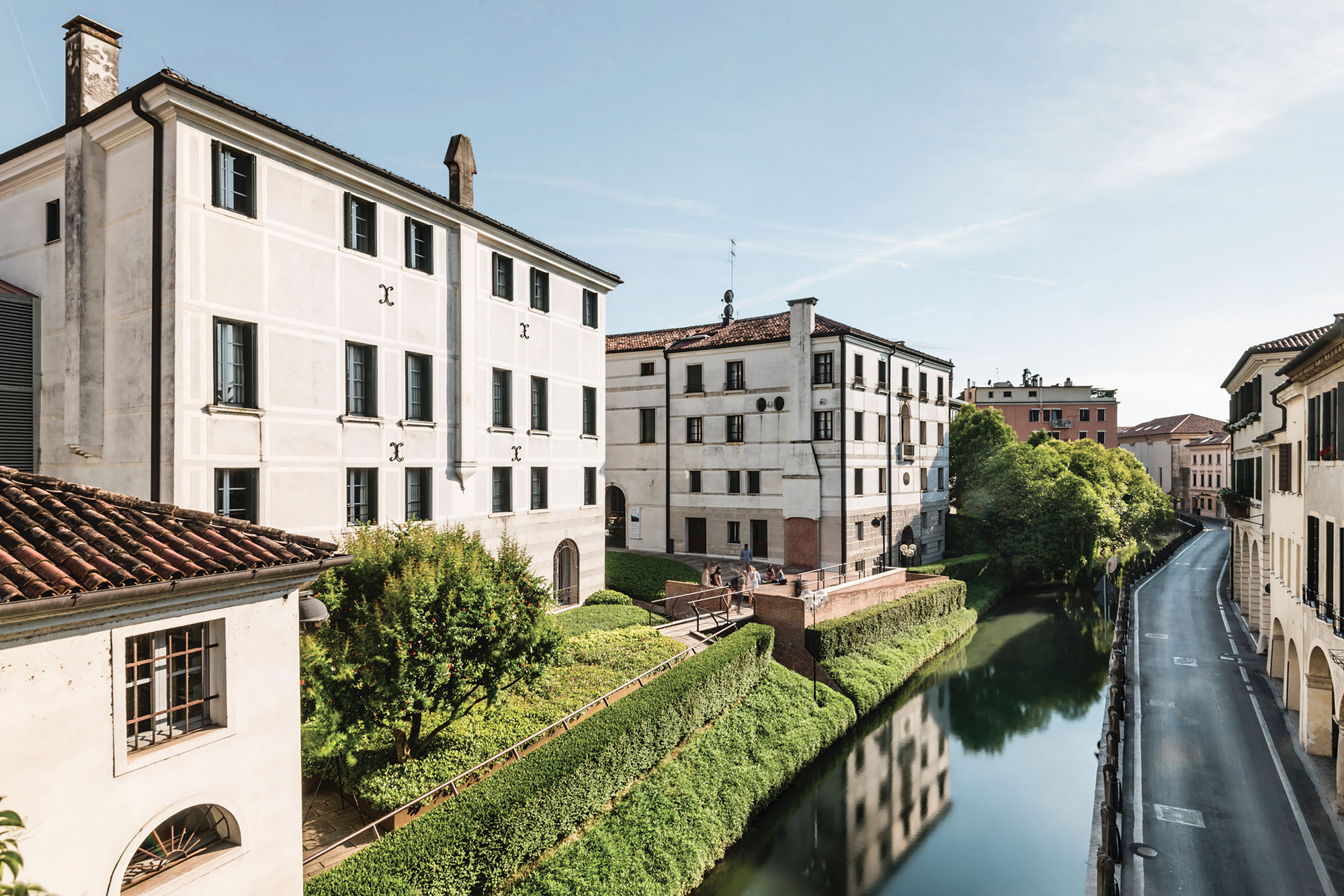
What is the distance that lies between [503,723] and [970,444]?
3887 centimetres

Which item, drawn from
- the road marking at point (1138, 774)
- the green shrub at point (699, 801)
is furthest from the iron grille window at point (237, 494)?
the road marking at point (1138, 774)

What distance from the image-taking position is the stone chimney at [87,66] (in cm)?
1512

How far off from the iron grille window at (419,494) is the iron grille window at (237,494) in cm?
389

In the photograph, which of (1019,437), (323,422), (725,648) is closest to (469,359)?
(323,422)

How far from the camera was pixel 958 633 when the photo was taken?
2980 cm

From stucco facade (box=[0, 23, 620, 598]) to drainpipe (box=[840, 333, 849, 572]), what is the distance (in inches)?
655

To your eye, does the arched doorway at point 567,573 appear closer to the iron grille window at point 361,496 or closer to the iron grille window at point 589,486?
the iron grille window at point 589,486

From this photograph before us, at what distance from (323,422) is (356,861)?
32.8ft

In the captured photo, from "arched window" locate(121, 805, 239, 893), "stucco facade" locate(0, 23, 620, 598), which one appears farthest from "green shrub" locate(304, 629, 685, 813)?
"stucco facade" locate(0, 23, 620, 598)

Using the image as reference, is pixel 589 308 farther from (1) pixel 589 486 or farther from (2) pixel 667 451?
(2) pixel 667 451

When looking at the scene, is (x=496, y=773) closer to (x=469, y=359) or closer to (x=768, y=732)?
(x=768, y=732)

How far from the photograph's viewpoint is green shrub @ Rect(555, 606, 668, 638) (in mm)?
19750

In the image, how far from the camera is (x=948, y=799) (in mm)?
17516

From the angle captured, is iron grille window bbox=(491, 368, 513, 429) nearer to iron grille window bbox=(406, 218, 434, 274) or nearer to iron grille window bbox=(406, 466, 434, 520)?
iron grille window bbox=(406, 466, 434, 520)
